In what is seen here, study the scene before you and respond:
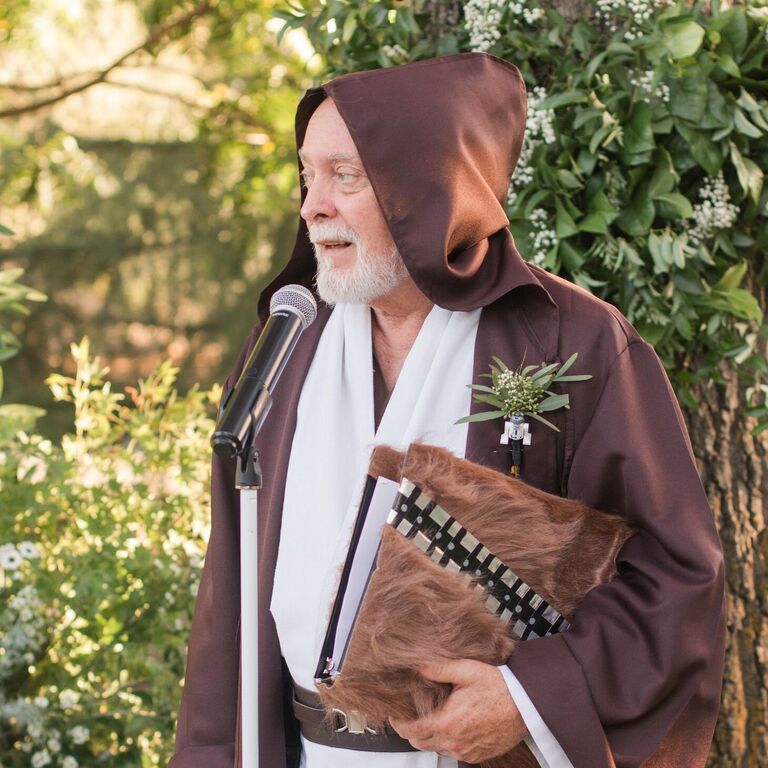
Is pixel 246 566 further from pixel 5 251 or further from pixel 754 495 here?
pixel 5 251

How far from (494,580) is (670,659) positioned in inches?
14.1

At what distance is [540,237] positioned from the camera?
9.30 feet

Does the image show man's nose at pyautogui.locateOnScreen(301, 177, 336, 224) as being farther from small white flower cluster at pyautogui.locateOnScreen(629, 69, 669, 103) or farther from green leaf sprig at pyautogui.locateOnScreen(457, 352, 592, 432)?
small white flower cluster at pyautogui.locateOnScreen(629, 69, 669, 103)

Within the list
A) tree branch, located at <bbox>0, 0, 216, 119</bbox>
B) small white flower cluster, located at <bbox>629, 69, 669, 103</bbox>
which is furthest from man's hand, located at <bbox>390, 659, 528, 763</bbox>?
tree branch, located at <bbox>0, 0, 216, 119</bbox>

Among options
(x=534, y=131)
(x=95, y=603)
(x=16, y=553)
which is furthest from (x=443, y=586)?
(x=16, y=553)

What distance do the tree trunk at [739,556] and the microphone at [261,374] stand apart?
60.4 inches

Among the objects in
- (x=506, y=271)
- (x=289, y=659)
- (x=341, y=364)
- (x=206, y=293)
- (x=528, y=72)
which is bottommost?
(x=206, y=293)

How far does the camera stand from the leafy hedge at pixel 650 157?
2.74m

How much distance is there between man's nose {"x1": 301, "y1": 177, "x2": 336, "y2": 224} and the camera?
2256 mm

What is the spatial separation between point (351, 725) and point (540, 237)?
1.36 metres

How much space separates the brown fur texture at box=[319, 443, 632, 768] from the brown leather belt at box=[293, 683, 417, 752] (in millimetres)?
162

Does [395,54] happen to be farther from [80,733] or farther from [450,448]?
[80,733]

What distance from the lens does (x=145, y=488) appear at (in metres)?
3.63

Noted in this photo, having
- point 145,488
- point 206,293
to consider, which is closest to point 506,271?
point 145,488
